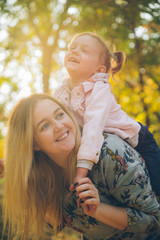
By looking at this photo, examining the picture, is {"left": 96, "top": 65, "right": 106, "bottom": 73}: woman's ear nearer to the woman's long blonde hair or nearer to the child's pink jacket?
the child's pink jacket

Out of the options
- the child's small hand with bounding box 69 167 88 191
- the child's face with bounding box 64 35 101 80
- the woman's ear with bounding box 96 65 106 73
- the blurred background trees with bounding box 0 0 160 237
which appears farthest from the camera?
the blurred background trees with bounding box 0 0 160 237

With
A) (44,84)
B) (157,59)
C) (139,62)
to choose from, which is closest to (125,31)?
(139,62)

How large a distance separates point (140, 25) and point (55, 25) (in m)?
1.75

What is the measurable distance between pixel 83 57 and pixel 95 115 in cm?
62

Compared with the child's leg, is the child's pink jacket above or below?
above

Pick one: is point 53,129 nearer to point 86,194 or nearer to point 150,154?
point 86,194

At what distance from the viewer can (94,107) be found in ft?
6.11

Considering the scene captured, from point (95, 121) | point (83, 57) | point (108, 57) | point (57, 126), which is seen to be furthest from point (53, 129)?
point (108, 57)

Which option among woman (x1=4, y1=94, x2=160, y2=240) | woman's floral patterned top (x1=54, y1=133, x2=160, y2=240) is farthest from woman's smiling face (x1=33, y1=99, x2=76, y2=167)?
woman's floral patterned top (x1=54, y1=133, x2=160, y2=240)

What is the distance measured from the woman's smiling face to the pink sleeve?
4.2 inches

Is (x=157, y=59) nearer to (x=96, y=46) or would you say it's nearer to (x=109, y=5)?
(x=109, y=5)

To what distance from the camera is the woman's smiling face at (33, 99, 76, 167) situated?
5.68ft

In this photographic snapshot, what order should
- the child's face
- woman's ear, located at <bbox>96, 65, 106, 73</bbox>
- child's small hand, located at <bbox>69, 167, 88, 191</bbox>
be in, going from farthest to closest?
woman's ear, located at <bbox>96, 65, 106, 73</bbox> < the child's face < child's small hand, located at <bbox>69, 167, 88, 191</bbox>

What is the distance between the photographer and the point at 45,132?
174cm
